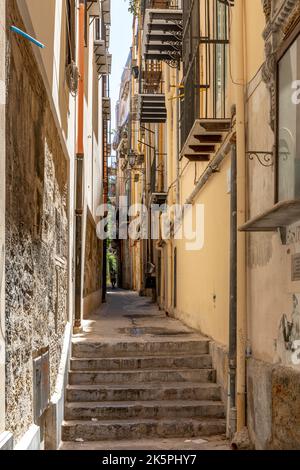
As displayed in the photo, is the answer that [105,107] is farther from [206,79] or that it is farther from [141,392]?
[141,392]

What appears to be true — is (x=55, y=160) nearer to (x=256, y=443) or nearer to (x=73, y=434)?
A: (x=73, y=434)

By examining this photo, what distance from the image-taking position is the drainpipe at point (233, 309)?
270 inches

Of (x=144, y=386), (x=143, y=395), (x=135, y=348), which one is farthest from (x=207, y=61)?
(x=143, y=395)

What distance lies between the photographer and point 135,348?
8.84 metres

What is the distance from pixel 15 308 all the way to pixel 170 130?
10.9 m

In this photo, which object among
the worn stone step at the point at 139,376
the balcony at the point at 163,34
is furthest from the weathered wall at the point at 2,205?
the balcony at the point at 163,34

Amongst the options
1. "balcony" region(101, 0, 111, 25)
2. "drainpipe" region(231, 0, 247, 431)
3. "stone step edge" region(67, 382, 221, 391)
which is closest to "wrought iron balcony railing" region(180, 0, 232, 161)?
"drainpipe" region(231, 0, 247, 431)

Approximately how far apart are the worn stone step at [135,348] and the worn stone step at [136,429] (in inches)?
60.4

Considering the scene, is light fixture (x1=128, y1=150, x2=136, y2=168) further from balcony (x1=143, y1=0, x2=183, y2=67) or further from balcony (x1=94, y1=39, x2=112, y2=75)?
balcony (x1=143, y1=0, x2=183, y2=67)

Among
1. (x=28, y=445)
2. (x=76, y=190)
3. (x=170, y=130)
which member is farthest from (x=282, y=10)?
(x=170, y=130)

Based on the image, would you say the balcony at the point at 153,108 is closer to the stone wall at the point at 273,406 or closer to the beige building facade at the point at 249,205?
the beige building facade at the point at 249,205

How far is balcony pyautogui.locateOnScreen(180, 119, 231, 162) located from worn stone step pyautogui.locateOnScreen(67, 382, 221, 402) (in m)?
3.09

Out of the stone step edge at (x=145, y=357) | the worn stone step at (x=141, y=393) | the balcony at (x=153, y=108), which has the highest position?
the balcony at (x=153, y=108)
